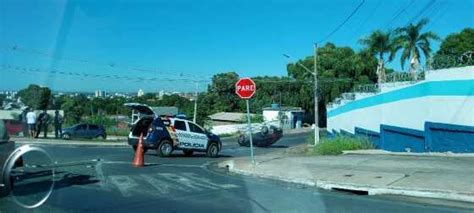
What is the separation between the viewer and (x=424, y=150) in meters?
25.3

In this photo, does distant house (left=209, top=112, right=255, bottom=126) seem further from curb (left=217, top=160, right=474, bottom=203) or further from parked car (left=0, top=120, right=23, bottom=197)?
parked car (left=0, top=120, right=23, bottom=197)

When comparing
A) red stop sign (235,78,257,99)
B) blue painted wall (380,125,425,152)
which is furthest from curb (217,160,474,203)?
blue painted wall (380,125,425,152)

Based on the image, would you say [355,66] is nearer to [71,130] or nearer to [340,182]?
[71,130]

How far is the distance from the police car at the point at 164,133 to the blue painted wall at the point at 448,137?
9.25 metres

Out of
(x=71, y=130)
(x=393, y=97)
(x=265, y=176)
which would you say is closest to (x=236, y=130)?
(x=71, y=130)

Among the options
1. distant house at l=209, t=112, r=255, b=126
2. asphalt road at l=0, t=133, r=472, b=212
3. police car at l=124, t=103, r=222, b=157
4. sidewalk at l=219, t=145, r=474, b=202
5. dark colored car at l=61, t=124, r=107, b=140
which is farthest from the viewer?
distant house at l=209, t=112, r=255, b=126

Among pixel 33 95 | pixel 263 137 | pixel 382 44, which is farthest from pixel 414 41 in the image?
pixel 33 95

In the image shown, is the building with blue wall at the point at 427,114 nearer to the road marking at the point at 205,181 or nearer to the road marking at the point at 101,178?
the road marking at the point at 205,181

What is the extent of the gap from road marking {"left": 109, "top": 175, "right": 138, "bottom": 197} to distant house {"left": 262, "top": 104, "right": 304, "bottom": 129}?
66.2 m

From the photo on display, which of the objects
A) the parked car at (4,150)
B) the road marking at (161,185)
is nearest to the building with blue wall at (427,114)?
the road marking at (161,185)

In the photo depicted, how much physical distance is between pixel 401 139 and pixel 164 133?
1124cm

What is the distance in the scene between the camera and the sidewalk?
12658 mm

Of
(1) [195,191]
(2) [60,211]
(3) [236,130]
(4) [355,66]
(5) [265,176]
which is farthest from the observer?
(4) [355,66]

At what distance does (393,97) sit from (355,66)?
52361 mm
